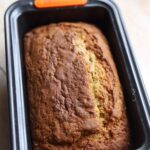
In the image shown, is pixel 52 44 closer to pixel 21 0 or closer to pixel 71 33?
pixel 71 33

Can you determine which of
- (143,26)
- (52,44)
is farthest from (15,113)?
(143,26)

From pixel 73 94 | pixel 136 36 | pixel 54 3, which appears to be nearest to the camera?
pixel 73 94

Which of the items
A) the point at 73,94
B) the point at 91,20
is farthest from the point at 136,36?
the point at 73,94

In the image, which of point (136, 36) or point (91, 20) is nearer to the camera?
point (91, 20)

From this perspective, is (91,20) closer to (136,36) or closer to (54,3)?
(54,3)

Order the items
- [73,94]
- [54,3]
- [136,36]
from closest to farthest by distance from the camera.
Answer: [73,94] → [54,3] → [136,36]

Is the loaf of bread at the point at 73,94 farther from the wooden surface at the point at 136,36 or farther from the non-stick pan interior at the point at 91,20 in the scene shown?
the wooden surface at the point at 136,36
